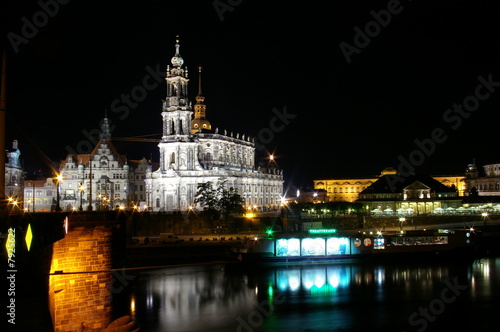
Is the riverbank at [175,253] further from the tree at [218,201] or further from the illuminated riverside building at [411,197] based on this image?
the illuminated riverside building at [411,197]

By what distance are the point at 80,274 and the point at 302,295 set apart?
20.8 m

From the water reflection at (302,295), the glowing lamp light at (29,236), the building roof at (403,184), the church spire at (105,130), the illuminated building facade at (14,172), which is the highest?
the church spire at (105,130)

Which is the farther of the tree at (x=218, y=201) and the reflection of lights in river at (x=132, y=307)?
the tree at (x=218, y=201)

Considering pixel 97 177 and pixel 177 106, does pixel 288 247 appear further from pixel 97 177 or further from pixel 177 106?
pixel 97 177

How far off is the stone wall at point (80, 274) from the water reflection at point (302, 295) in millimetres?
8753

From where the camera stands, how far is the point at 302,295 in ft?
123

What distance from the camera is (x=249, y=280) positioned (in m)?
42.3

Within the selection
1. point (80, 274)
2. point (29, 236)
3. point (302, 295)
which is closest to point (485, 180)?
point (302, 295)

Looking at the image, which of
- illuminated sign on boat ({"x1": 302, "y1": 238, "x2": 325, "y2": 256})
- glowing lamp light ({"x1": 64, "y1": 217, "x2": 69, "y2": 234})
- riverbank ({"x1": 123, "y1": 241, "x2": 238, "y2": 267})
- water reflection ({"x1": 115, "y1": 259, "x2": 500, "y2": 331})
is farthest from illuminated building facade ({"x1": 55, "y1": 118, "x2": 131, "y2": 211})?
glowing lamp light ({"x1": 64, "y1": 217, "x2": 69, "y2": 234})

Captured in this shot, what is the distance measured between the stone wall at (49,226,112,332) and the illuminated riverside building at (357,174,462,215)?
2701 inches

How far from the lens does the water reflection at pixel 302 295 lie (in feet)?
102

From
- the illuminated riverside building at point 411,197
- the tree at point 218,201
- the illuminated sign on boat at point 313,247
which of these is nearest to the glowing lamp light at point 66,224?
the illuminated sign on boat at point 313,247

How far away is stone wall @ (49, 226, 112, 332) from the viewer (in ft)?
65.8

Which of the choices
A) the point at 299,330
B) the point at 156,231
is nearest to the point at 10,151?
the point at 156,231
